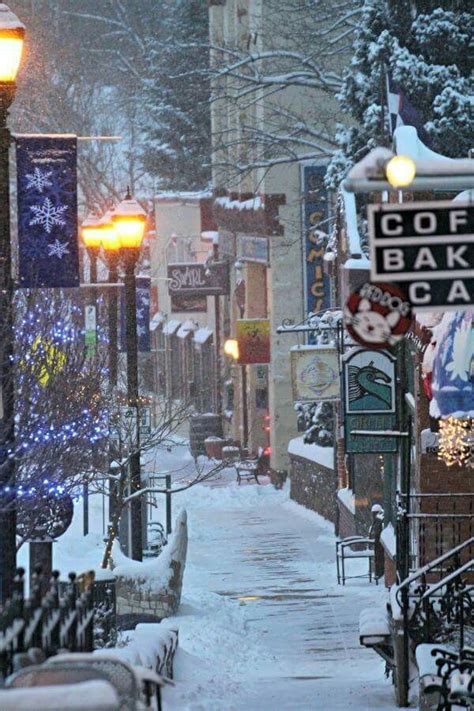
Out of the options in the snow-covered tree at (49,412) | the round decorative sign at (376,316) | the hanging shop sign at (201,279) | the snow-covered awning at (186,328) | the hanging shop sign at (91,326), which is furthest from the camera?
the snow-covered awning at (186,328)

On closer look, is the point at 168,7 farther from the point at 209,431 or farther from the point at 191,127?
the point at 209,431

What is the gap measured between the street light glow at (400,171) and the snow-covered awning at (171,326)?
6023 centimetres

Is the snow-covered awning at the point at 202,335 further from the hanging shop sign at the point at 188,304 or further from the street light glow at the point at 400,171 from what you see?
the street light glow at the point at 400,171

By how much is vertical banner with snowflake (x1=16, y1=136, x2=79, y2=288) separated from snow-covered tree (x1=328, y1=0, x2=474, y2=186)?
14.6 metres

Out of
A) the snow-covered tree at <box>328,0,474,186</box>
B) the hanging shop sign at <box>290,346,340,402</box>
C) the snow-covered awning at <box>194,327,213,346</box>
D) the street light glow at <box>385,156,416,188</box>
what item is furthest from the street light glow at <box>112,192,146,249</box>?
the snow-covered awning at <box>194,327,213,346</box>

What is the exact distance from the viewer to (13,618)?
8.12m

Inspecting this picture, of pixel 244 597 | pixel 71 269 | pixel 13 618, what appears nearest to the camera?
pixel 13 618

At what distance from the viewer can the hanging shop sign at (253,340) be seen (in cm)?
4250

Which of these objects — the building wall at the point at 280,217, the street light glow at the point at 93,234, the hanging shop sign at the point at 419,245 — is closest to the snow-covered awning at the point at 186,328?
the building wall at the point at 280,217

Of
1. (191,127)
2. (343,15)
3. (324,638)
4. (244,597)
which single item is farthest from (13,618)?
(191,127)

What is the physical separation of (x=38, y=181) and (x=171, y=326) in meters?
55.4

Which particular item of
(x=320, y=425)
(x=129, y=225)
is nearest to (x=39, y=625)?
(x=129, y=225)

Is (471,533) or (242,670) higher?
(471,533)

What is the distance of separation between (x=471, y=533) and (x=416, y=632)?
3.23m
